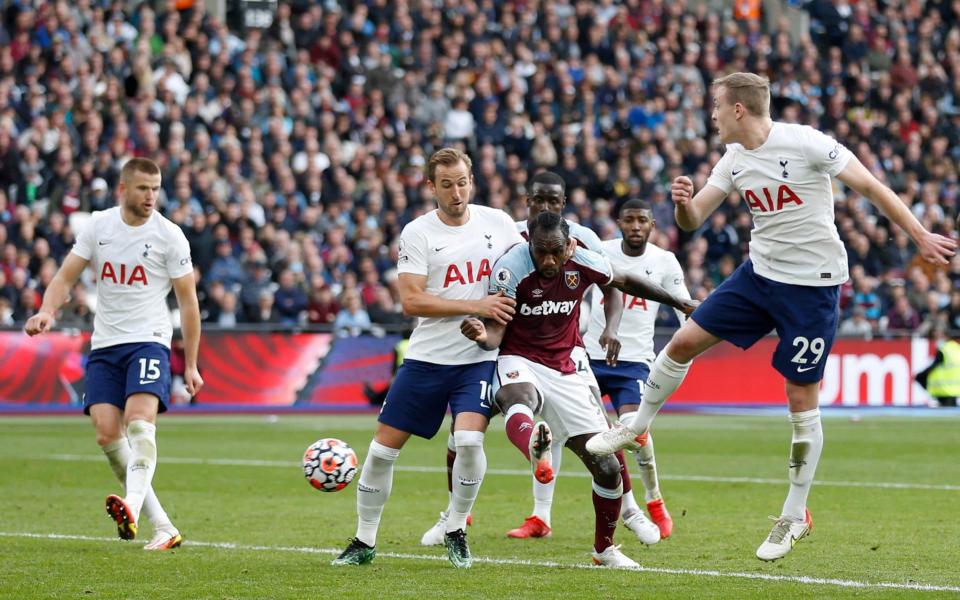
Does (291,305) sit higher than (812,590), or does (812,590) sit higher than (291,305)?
(812,590)

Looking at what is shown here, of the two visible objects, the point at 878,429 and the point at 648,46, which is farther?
the point at 648,46

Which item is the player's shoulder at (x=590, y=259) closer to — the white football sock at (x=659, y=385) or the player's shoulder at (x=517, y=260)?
the player's shoulder at (x=517, y=260)

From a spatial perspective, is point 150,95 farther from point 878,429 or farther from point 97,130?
point 878,429

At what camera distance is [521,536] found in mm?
10922

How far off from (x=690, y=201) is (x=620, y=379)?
3.22 meters

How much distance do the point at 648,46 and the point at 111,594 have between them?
2622cm

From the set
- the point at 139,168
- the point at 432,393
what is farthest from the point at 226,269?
the point at 432,393

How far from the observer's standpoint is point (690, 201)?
906 centimetres

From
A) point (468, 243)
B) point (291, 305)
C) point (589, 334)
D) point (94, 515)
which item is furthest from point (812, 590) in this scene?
point (291, 305)

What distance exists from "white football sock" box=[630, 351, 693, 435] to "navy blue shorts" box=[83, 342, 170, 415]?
3136 mm

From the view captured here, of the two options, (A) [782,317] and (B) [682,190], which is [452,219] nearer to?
(B) [682,190]

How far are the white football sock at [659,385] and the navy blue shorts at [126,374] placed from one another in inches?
123

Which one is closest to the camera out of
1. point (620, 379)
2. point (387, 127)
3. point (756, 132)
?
point (756, 132)

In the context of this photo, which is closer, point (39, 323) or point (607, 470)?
point (607, 470)
